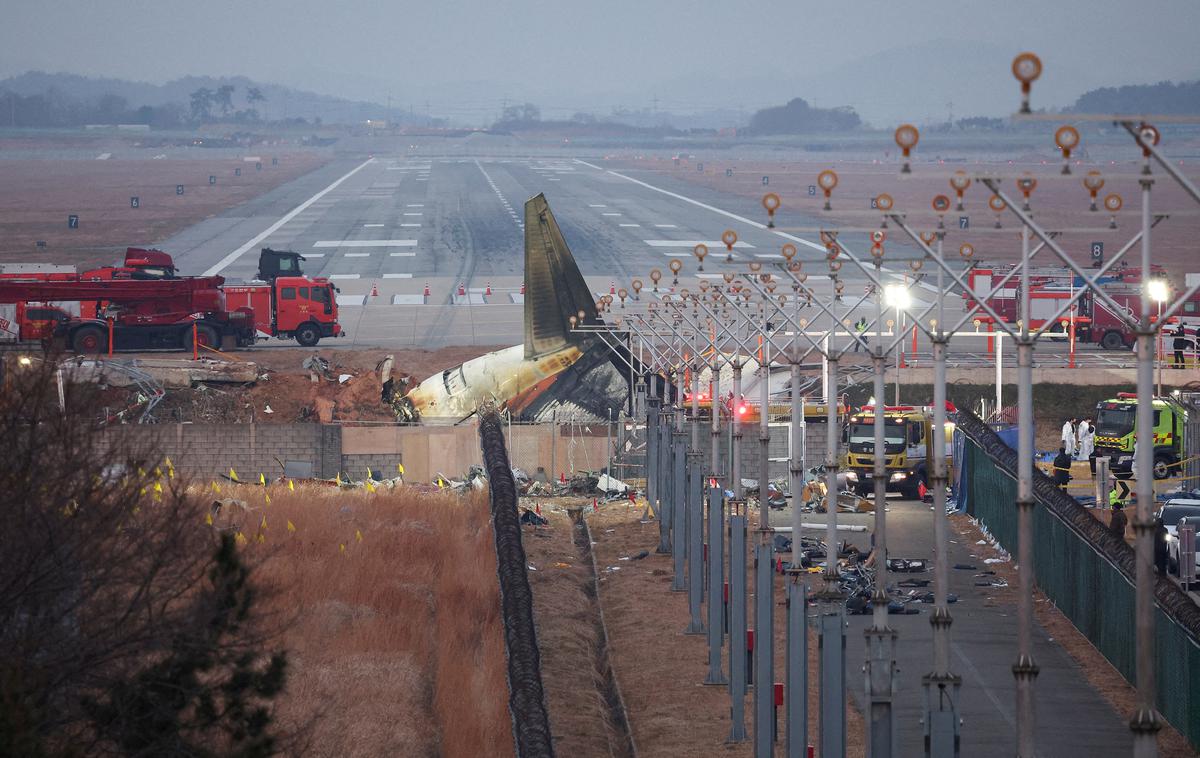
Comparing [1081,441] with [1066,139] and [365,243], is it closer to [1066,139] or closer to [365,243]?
[1066,139]

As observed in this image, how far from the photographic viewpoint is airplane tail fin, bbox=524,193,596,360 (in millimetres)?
65250

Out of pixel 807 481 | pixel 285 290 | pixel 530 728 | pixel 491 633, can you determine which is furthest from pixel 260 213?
pixel 530 728

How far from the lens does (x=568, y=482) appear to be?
57.8 meters

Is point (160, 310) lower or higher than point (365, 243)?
lower

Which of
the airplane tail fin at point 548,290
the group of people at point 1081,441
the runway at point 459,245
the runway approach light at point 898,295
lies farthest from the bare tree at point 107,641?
the runway at point 459,245

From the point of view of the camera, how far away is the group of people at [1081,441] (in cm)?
5719

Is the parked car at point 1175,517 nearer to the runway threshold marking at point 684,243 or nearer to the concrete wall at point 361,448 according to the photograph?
the concrete wall at point 361,448

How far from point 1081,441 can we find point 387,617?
106 feet

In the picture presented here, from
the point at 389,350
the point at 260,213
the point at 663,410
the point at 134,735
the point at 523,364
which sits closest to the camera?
the point at 134,735

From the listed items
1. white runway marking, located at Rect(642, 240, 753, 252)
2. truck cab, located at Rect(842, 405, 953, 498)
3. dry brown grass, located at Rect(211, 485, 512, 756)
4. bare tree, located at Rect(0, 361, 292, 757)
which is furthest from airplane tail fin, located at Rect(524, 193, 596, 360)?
white runway marking, located at Rect(642, 240, 753, 252)

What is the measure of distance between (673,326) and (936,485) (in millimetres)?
31283

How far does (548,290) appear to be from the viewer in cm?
6556

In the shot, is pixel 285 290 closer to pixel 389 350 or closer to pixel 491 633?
pixel 389 350

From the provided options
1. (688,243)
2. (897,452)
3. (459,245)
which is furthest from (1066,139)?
(459,245)
